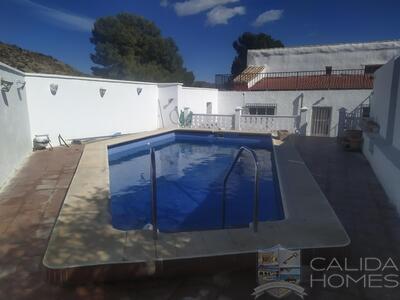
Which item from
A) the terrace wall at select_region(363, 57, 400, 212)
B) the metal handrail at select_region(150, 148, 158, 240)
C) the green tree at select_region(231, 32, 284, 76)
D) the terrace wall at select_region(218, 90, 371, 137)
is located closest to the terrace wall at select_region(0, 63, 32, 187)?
the metal handrail at select_region(150, 148, 158, 240)

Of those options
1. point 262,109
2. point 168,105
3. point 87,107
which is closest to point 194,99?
point 168,105

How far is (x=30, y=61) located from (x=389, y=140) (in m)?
28.9

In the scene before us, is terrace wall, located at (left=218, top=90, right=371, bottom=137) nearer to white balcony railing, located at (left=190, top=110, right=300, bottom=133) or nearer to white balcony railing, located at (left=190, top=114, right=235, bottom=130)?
white balcony railing, located at (left=190, top=110, right=300, bottom=133)

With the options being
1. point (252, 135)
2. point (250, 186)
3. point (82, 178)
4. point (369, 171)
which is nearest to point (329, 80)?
point (252, 135)

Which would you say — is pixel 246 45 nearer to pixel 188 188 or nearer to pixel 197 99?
pixel 197 99

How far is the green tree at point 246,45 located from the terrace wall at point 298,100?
64.1 feet

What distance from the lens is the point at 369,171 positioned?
8172 mm

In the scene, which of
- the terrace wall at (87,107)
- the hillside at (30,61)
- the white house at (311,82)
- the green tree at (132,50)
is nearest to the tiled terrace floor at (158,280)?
the terrace wall at (87,107)

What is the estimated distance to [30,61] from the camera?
26484 millimetres

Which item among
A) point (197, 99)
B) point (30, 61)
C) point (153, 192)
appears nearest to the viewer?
point (153, 192)

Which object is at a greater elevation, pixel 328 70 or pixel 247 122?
pixel 328 70

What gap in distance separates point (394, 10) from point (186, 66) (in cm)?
2481

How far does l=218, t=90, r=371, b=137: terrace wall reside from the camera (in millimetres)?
16422

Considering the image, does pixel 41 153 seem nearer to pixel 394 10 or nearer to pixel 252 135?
pixel 252 135
